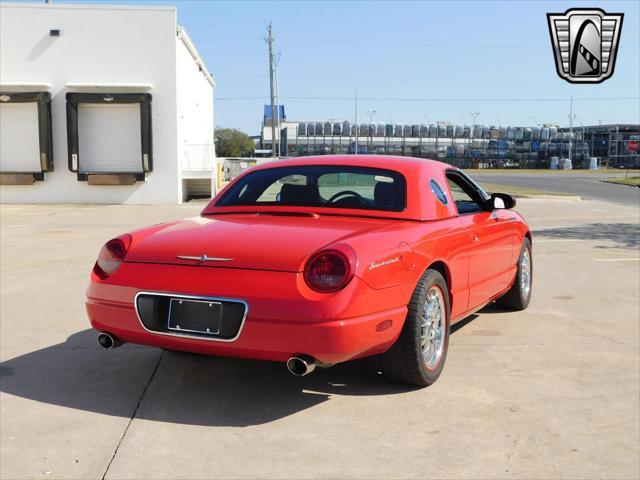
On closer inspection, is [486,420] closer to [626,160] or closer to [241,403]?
[241,403]

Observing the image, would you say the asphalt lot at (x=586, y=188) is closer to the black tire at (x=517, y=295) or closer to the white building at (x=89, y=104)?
the white building at (x=89, y=104)

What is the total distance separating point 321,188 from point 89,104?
20.5 m

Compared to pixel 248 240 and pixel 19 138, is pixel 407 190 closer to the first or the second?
pixel 248 240

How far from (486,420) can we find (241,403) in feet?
4.62

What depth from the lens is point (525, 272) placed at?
22.8 ft

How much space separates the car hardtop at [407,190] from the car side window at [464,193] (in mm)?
137

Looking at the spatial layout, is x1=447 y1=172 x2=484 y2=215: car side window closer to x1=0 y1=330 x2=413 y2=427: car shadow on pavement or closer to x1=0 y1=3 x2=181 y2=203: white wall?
x1=0 y1=330 x2=413 y2=427: car shadow on pavement

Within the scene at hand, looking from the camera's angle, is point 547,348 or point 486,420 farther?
point 547,348

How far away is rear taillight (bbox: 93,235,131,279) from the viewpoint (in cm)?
429

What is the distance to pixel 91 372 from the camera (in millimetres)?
4852

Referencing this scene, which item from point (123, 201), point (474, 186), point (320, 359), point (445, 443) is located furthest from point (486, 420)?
point (123, 201)

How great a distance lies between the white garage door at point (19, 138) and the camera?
23766mm

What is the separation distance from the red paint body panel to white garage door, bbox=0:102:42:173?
2098 centimetres

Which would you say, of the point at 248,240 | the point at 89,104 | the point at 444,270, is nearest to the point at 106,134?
the point at 89,104
